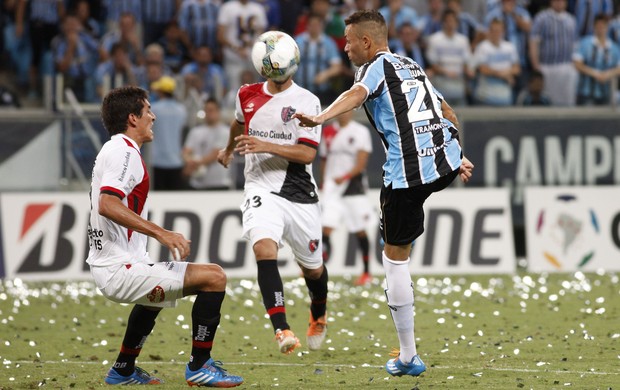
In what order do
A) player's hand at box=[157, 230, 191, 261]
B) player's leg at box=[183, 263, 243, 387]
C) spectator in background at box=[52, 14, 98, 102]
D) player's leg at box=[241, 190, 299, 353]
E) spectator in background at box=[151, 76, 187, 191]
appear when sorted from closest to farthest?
1. player's hand at box=[157, 230, 191, 261]
2. player's leg at box=[183, 263, 243, 387]
3. player's leg at box=[241, 190, 299, 353]
4. spectator in background at box=[151, 76, 187, 191]
5. spectator in background at box=[52, 14, 98, 102]

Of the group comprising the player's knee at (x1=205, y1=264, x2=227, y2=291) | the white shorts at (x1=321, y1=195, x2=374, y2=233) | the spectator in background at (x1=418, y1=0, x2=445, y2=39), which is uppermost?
the spectator in background at (x1=418, y1=0, x2=445, y2=39)

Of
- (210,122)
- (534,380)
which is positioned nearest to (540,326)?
(534,380)

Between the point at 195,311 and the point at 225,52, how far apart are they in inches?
431

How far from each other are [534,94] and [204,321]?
1133 cm

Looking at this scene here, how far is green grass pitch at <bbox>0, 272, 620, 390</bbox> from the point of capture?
8.11 meters

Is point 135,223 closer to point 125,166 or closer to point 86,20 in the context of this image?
point 125,166

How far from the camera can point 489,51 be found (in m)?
18.2

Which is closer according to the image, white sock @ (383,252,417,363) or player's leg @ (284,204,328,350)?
white sock @ (383,252,417,363)

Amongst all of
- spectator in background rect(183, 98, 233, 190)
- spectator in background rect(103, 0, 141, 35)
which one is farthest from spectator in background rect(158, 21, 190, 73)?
spectator in background rect(183, 98, 233, 190)

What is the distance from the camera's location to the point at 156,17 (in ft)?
62.0

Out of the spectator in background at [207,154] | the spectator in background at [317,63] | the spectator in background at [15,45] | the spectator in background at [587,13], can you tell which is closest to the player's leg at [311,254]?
the spectator in background at [207,154]

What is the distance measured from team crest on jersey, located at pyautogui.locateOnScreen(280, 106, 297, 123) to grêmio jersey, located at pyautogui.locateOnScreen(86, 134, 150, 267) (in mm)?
1918

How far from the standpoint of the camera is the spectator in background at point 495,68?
708 inches

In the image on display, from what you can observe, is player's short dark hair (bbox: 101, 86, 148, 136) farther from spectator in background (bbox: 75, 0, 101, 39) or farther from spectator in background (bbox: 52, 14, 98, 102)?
spectator in background (bbox: 75, 0, 101, 39)
